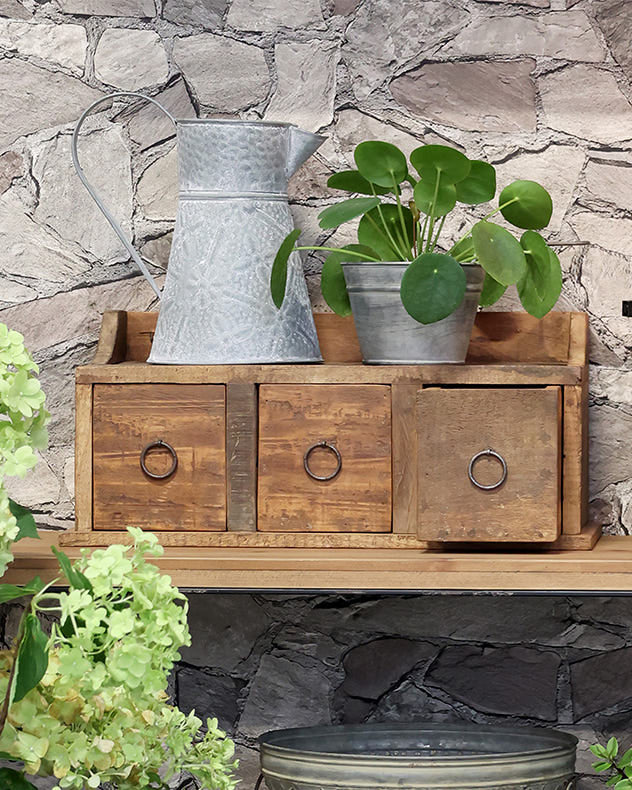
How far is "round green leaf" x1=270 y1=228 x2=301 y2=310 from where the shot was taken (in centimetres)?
136

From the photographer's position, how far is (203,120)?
1402 millimetres

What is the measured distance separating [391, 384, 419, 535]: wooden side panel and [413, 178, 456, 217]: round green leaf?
22 centimetres

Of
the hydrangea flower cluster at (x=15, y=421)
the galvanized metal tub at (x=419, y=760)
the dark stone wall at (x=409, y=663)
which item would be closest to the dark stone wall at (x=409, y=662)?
the dark stone wall at (x=409, y=663)

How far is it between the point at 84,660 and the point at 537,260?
0.75 metres

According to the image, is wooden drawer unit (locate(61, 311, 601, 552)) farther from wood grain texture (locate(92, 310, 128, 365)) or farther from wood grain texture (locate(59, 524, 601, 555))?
wood grain texture (locate(92, 310, 128, 365))

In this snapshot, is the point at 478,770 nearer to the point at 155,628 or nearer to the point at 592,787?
the point at 592,787

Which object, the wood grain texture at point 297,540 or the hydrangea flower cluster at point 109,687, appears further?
the wood grain texture at point 297,540

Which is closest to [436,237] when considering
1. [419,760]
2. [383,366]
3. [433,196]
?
[433,196]

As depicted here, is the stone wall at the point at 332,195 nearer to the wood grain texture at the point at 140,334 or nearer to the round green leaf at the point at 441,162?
the wood grain texture at the point at 140,334

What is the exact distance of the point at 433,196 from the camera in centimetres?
133

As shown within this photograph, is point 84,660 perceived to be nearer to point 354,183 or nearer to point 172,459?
point 172,459

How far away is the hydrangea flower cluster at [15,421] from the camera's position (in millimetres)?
866

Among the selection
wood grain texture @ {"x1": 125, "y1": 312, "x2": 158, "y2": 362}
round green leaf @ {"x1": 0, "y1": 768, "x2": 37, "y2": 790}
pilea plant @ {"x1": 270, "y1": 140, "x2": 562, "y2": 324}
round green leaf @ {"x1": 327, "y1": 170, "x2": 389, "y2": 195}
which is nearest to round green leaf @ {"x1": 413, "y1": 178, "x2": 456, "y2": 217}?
pilea plant @ {"x1": 270, "y1": 140, "x2": 562, "y2": 324}

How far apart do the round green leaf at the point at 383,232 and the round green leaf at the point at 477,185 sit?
0.10 metres
